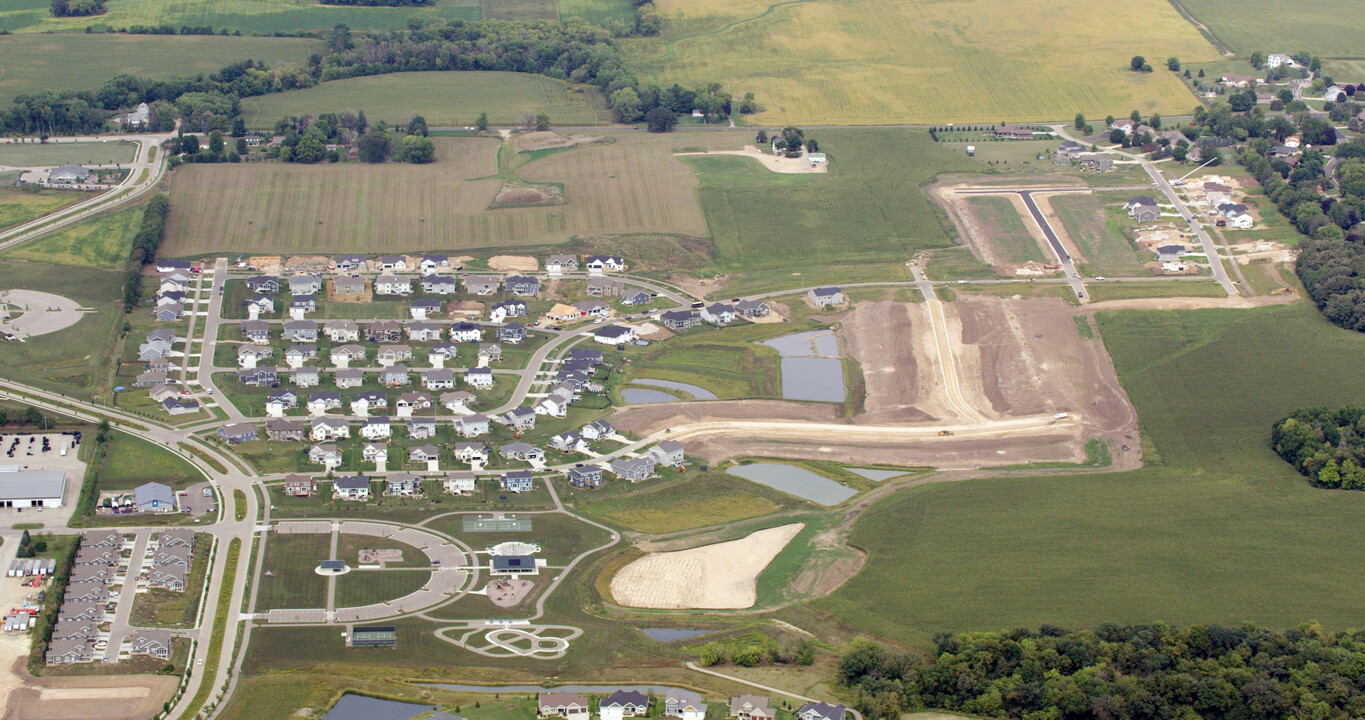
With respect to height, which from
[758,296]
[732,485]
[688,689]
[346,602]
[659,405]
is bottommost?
[688,689]

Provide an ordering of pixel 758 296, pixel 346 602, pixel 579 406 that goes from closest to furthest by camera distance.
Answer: pixel 346 602, pixel 579 406, pixel 758 296

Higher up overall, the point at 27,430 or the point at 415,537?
the point at 27,430

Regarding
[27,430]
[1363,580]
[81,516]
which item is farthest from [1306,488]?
[27,430]

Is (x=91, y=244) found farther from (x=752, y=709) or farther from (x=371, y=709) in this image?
(x=752, y=709)

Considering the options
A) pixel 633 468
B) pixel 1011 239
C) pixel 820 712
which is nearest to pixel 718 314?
pixel 633 468

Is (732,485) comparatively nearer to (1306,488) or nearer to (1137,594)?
(1137,594)

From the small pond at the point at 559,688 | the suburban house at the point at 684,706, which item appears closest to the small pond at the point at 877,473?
the small pond at the point at 559,688
